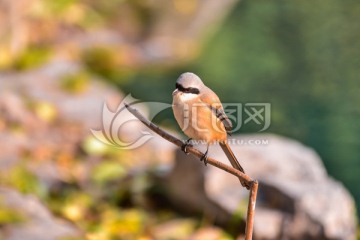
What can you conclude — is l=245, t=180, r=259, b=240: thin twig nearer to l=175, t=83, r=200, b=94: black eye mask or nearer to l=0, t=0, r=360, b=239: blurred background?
l=175, t=83, r=200, b=94: black eye mask

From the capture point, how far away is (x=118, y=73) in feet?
30.6

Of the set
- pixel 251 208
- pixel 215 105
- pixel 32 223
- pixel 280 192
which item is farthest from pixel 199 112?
pixel 280 192

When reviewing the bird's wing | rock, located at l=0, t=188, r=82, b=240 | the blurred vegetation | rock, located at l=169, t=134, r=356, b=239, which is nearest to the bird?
the bird's wing

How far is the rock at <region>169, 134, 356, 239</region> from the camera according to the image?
13.6 feet

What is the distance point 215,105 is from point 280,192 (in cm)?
219

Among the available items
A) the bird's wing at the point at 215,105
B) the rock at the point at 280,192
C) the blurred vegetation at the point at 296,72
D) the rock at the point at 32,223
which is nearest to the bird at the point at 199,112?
the bird's wing at the point at 215,105

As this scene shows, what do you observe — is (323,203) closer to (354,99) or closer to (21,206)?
(21,206)

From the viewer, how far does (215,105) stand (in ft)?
7.43

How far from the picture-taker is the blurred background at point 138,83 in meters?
4.81

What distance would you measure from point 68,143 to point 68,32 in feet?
14.4

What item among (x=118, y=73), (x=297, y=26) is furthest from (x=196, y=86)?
(x=297, y=26)

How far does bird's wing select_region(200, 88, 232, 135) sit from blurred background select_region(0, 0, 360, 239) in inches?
73.1

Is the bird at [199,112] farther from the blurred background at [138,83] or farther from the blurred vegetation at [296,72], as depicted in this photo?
the blurred vegetation at [296,72]

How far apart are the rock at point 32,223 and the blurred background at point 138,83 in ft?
0.06
